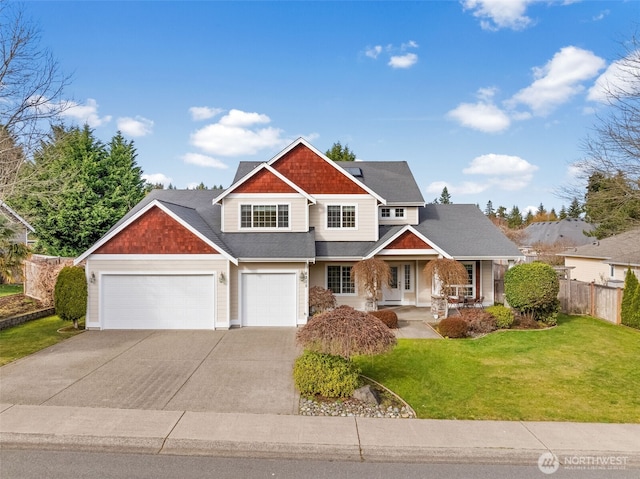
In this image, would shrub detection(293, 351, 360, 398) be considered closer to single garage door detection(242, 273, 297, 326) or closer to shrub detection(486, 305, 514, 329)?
single garage door detection(242, 273, 297, 326)

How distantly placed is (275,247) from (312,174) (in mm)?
4974

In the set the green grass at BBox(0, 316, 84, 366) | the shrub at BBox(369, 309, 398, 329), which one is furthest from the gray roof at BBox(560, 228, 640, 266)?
the green grass at BBox(0, 316, 84, 366)

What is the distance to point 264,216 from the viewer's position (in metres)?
17.2

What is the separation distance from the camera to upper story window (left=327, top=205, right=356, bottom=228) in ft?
60.9

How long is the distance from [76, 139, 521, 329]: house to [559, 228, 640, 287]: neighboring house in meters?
9.72

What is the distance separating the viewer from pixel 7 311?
52.0 feet

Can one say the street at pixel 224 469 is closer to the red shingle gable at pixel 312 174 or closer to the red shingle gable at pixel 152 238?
the red shingle gable at pixel 152 238

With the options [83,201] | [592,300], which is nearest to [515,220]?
[592,300]

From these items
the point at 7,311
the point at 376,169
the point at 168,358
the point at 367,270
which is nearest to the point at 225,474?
the point at 168,358

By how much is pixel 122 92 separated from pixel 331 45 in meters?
10.7

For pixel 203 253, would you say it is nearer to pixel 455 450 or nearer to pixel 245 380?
pixel 245 380

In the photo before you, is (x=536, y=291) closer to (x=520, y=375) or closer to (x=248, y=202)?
(x=520, y=375)

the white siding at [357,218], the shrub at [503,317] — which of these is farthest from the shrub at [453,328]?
the white siding at [357,218]

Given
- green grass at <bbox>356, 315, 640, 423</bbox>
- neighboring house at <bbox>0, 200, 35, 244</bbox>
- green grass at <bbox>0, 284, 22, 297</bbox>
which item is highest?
neighboring house at <bbox>0, 200, 35, 244</bbox>
